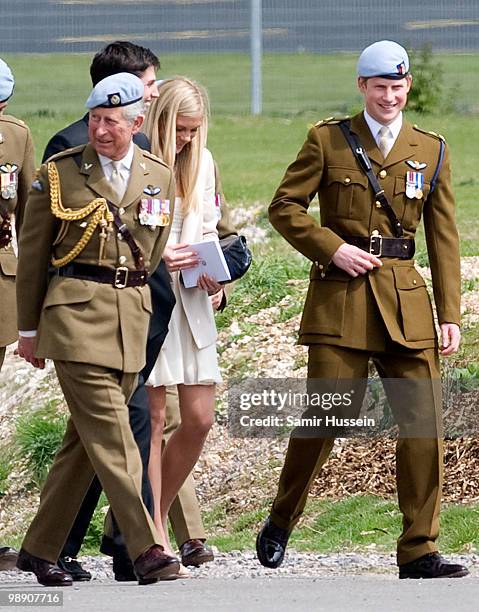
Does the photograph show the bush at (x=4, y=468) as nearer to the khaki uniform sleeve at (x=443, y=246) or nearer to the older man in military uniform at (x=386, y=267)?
the older man in military uniform at (x=386, y=267)

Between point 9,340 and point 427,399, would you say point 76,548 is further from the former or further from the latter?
point 427,399

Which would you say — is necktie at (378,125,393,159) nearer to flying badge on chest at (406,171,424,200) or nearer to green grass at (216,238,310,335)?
flying badge on chest at (406,171,424,200)

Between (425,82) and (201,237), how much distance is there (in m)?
11.1

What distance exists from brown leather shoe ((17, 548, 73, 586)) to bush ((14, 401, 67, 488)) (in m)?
3.60

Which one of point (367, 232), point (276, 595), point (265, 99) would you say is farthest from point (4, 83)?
point (265, 99)

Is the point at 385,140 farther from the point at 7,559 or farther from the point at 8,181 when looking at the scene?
the point at 7,559

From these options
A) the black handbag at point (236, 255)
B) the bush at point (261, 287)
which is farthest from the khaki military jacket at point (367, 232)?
the bush at point (261, 287)

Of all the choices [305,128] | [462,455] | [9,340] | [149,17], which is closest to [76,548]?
[9,340]

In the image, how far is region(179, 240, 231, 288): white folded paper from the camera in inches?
300

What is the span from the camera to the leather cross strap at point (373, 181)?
24.3 ft

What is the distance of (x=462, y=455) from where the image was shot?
32.0ft

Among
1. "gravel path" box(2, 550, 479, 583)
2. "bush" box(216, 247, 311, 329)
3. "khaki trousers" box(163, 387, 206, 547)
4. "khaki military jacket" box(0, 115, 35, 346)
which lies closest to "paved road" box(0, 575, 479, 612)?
"gravel path" box(2, 550, 479, 583)

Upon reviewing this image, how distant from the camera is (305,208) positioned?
7605 millimetres

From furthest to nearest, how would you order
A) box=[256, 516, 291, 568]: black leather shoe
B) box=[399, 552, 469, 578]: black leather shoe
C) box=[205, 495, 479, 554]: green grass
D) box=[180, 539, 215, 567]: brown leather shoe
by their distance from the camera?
box=[205, 495, 479, 554]: green grass, box=[180, 539, 215, 567]: brown leather shoe, box=[256, 516, 291, 568]: black leather shoe, box=[399, 552, 469, 578]: black leather shoe
